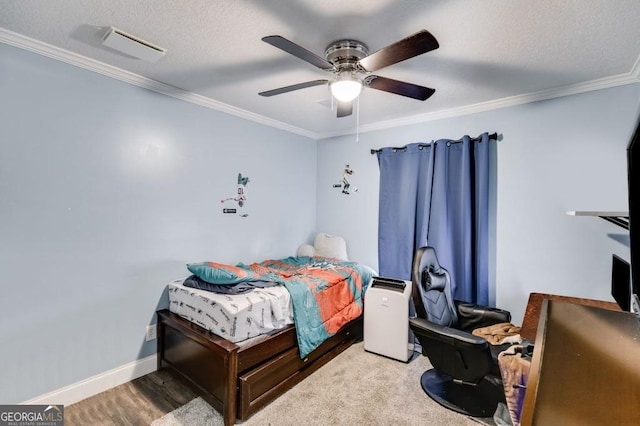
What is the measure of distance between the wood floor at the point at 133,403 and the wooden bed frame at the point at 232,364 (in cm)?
11

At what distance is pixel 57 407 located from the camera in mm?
1978

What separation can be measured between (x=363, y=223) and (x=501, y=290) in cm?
157

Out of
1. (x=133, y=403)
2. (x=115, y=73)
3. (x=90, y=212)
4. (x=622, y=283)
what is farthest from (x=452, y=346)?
(x=115, y=73)

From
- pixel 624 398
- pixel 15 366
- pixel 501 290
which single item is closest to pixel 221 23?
pixel 624 398

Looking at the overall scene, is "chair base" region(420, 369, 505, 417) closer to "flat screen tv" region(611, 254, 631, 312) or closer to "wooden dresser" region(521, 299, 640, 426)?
"flat screen tv" region(611, 254, 631, 312)

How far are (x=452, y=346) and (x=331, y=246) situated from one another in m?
1.93

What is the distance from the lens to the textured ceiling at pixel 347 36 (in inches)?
60.0

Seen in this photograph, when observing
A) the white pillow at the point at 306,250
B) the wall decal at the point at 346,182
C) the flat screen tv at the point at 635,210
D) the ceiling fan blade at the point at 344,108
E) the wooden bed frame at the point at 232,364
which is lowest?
the wooden bed frame at the point at 232,364

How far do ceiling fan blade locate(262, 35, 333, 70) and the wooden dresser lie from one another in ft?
4.86

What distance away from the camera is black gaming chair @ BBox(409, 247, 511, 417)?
193cm

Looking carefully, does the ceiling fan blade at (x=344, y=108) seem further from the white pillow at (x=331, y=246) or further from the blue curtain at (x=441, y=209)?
the white pillow at (x=331, y=246)

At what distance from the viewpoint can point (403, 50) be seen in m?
1.45

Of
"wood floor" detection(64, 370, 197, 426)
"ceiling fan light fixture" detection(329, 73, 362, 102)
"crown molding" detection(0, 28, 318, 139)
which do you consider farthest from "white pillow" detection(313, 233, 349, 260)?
"ceiling fan light fixture" detection(329, 73, 362, 102)

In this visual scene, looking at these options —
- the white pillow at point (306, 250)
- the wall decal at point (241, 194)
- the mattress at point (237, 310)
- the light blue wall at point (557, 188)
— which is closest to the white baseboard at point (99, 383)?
the mattress at point (237, 310)
